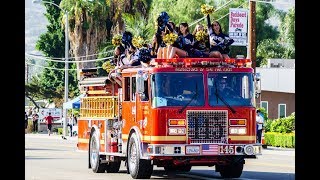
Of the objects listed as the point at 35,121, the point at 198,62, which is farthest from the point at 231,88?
the point at 35,121

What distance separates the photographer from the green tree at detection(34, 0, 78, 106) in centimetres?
8900

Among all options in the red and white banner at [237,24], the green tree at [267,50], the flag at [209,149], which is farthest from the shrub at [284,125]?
the green tree at [267,50]

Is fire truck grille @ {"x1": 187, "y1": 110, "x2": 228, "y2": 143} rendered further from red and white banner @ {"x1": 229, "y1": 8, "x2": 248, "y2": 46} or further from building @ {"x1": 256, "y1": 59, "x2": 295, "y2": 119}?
building @ {"x1": 256, "y1": 59, "x2": 295, "y2": 119}

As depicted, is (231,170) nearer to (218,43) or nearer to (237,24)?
(218,43)

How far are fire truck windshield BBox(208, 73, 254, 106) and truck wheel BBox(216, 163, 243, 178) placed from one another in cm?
148

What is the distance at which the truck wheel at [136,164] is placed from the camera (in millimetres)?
19719

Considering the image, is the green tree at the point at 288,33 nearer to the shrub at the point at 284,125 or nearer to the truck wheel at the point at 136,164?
the shrub at the point at 284,125

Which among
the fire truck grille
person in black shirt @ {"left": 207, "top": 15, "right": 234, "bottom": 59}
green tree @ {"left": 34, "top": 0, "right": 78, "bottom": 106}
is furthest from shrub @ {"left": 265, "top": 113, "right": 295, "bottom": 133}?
green tree @ {"left": 34, "top": 0, "right": 78, "bottom": 106}

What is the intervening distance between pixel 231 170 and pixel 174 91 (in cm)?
245

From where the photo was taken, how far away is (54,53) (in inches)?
3595

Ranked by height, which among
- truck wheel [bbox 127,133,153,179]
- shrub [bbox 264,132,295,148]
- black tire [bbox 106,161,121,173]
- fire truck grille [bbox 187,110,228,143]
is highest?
fire truck grille [bbox 187,110,228,143]

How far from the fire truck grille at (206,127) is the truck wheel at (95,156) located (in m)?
4.14

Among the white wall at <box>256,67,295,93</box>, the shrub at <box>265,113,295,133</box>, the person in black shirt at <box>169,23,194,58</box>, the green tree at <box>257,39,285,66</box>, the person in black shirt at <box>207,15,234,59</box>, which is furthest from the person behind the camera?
the green tree at <box>257,39,285,66</box>
